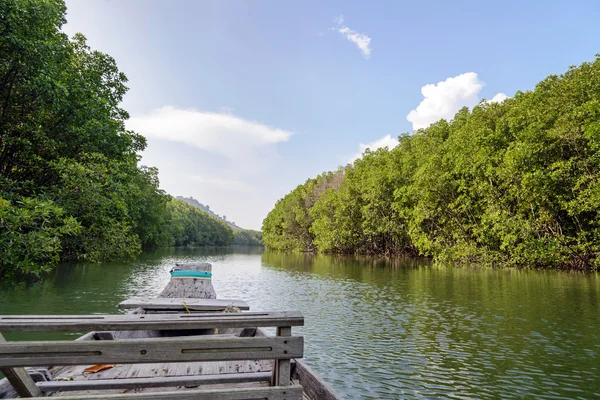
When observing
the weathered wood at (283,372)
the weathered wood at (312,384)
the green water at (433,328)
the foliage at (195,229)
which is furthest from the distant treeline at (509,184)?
the foliage at (195,229)

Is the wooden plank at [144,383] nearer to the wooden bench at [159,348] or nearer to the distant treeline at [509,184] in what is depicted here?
the wooden bench at [159,348]

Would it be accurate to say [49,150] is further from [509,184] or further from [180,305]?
[509,184]

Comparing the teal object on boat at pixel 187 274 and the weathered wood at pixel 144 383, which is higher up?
the teal object on boat at pixel 187 274

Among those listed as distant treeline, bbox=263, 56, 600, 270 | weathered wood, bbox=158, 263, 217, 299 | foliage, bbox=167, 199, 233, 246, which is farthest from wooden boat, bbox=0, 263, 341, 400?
foliage, bbox=167, 199, 233, 246

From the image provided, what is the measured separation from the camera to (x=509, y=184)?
3350 centimetres

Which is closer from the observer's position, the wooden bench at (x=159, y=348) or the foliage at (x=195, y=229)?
the wooden bench at (x=159, y=348)

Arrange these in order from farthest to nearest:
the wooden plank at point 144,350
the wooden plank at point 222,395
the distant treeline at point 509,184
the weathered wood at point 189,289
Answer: the distant treeline at point 509,184 < the weathered wood at point 189,289 < the wooden plank at point 222,395 < the wooden plank at point 144,350

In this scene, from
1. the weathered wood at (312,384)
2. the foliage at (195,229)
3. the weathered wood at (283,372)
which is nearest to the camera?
the weathered wood at (283,372)

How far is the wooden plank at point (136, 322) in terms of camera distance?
10.3 feet

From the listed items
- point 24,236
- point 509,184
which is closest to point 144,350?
point 24,236

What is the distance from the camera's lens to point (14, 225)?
31.9 feet

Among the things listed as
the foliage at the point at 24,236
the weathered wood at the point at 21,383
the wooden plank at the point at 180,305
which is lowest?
the wooden plank at the point at 180,305

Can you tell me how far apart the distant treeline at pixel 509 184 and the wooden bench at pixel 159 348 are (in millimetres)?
29978

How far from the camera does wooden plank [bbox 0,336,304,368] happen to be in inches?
116
